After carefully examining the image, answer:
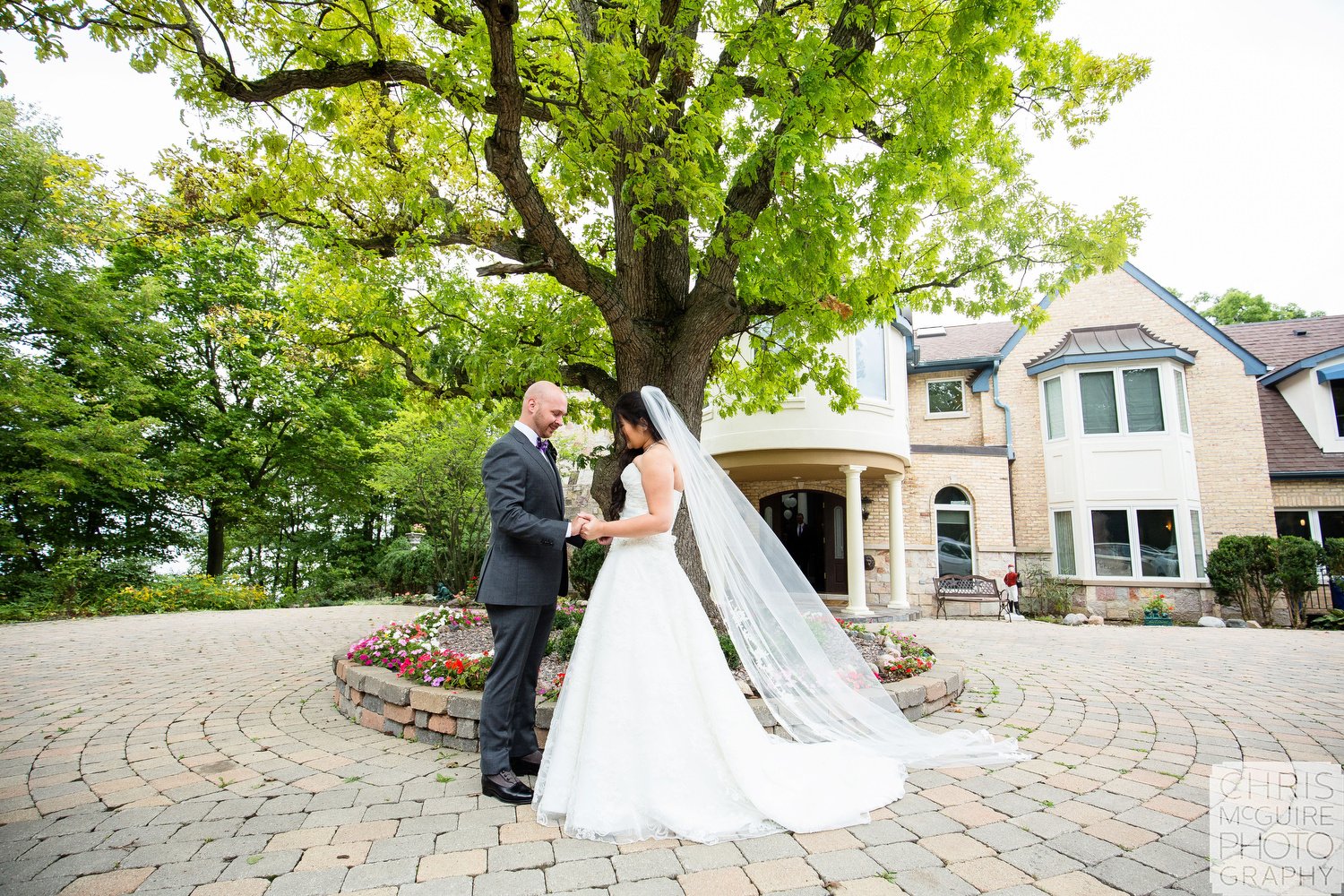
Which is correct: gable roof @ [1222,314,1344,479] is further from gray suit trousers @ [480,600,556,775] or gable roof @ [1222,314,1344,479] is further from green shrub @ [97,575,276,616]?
green shrub @ [97,575,276,616]

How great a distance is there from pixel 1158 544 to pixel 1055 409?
13.1 feet

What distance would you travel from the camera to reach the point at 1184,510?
1495cm

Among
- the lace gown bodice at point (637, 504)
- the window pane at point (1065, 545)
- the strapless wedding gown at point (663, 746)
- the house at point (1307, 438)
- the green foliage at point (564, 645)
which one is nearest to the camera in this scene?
the strapless wedding gown at point (663, 746)

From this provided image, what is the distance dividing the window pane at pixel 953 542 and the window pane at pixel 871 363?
13.6 feet

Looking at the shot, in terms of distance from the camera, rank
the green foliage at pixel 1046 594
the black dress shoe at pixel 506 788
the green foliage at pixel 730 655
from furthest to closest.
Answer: the green foliage at pixel 1046 594 → the green foliage at pixel 730 655 → the black dress shoe at pixel 506 788

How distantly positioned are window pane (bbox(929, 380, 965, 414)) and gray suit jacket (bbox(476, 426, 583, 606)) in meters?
16.2

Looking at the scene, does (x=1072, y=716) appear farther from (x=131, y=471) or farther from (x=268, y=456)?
(x=268, y=456)

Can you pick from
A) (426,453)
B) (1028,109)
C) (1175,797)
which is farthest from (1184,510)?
(426,453)

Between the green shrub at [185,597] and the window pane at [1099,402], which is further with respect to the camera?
the window pane at [1099,402]

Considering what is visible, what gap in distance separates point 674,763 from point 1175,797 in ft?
9.17

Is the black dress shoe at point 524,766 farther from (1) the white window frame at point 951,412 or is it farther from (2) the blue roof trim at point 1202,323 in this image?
(2) the blue roof trim at point 1202,323

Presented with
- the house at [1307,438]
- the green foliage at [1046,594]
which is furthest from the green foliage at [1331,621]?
the green foliage at [1046,594]

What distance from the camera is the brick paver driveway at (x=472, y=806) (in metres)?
2.62

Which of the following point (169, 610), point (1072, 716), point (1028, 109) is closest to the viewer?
point (1072, 716)
